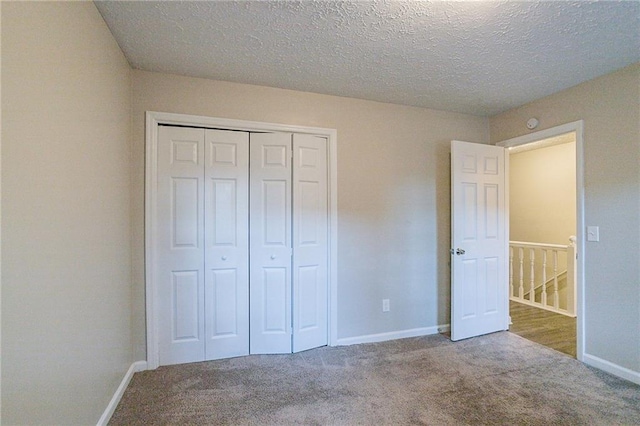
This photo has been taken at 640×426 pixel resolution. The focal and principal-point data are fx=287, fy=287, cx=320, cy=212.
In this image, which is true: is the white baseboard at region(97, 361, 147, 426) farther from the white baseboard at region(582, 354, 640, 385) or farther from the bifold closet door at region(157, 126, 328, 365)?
the white baseboard at region(582, 354, 640, 385)

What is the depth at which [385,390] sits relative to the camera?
79.4 inches

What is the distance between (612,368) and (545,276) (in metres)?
1.95

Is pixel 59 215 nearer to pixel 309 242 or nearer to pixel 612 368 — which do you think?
pixel 309 242

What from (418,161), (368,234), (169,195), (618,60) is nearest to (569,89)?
(618,60)

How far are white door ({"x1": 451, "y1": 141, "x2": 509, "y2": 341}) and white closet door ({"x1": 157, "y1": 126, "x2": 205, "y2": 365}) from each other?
2.39 meters

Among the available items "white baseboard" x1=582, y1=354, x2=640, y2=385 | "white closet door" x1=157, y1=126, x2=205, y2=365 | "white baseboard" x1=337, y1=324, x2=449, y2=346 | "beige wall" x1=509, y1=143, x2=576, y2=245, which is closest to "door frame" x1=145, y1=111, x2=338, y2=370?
"white closet door" x1=157, y1=126, x2=205, y2=365

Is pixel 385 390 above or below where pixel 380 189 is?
below

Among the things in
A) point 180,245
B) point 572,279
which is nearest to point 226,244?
point 180,245

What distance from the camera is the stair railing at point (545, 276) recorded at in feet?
12.0

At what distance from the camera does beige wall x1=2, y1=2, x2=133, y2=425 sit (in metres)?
0.95

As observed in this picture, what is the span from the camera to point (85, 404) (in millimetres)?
1438

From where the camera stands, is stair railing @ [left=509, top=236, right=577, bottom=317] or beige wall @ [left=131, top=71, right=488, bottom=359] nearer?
beige wall @ [left=131, top=71, right=488, bottom=359]

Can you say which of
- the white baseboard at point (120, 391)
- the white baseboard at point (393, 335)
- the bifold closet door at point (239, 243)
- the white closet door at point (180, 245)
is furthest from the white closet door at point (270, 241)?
the white baseboard at point (120, 391)

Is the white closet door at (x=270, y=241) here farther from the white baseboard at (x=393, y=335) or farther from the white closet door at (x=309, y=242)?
the white baseboard at (x=393, y=335)
